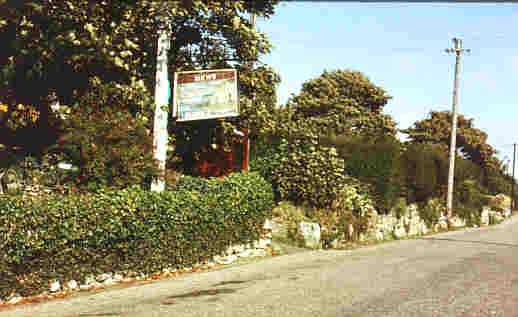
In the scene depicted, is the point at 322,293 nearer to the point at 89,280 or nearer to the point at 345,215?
the point at 89,280

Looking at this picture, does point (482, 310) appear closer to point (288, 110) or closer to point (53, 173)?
point (53, 173)

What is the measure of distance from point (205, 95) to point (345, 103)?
2844 centimetres

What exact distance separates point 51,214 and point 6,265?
95cm

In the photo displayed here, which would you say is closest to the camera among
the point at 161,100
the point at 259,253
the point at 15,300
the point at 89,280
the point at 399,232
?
the point at 15,300

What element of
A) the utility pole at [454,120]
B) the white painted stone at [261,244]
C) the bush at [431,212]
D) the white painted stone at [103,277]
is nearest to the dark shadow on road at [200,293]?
the white painted stone at [103,277]

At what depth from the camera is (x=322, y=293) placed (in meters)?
7.84

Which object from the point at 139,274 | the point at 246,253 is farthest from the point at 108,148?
the point at 246,253

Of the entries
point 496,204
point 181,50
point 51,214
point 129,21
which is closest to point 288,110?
point 181,50

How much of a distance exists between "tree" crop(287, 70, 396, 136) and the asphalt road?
27049 mm

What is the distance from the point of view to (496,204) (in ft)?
139

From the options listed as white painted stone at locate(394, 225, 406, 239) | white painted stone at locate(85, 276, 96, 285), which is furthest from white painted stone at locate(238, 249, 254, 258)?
white painted stone at locate(394, 225, 406, 239)

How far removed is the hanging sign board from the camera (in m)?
12.0

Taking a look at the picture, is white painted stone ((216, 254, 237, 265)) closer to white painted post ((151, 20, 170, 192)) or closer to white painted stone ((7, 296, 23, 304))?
white painted post ((151, 20, 170, 192))

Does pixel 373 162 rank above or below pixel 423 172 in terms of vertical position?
above
